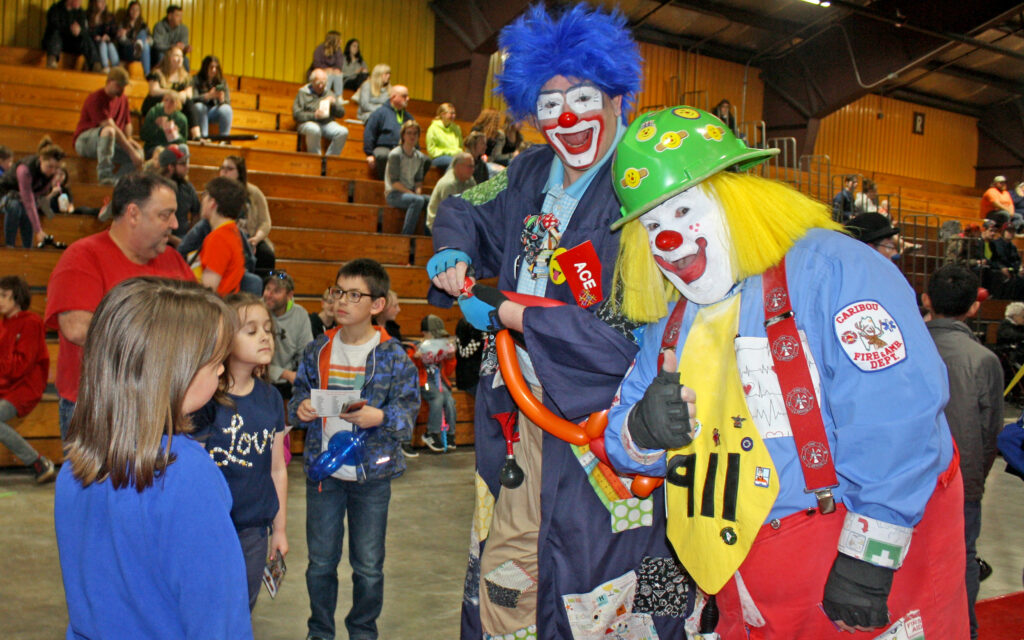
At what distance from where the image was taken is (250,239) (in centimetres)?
737

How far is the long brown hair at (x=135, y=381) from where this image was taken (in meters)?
1.45

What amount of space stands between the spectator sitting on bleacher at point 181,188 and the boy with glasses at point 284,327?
55.1 inches

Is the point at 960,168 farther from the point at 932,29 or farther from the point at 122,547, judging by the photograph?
the point at 122,547

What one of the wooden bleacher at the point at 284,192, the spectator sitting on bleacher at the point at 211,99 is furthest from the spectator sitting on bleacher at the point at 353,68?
the spectator sitting on bleacher at the point at 211,99

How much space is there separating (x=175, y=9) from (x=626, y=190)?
36.6 feet

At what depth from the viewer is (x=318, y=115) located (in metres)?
11.5

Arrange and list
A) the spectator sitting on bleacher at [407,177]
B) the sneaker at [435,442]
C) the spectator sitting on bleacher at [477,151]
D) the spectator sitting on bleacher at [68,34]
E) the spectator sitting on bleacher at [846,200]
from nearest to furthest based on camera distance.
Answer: the sneaker at [435,442], the spectator sitting on bleacher at [477,151], the spectator sitting on bleacher at [407,177], the spectator sitting on bleacher at [68,34], the spectator sitting on bleacher at [846,200]

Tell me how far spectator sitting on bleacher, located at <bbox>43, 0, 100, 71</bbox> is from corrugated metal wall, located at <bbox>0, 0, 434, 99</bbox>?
92 centimetres

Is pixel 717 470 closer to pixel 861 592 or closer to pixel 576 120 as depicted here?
pixel 861 592

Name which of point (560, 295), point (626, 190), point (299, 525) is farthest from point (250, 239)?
point (626, 190)

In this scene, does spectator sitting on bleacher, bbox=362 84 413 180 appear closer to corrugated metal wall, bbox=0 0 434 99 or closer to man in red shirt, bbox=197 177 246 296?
corrugated metal wall, bbox=0 0 434 99

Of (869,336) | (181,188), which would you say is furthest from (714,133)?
(181,188)

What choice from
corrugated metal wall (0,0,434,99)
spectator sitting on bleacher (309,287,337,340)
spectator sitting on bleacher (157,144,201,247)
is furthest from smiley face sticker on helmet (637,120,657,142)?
corrugated metal wall (0,0,434,99)

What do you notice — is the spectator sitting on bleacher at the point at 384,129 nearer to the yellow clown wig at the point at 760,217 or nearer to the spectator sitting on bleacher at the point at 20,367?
the spectator sitting on bleacher at the point at 20,367
